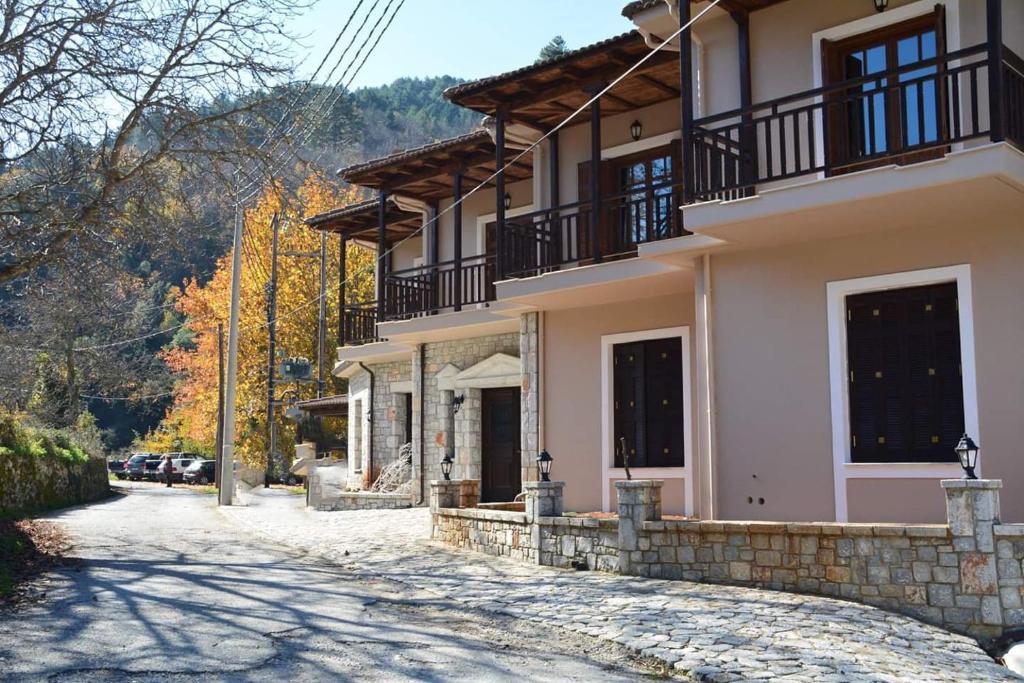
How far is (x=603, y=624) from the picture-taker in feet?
26.8

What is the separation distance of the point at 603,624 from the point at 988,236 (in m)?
5.45

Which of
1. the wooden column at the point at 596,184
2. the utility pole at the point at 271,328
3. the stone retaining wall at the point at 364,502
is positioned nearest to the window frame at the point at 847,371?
the wooden column at the point at 596,184

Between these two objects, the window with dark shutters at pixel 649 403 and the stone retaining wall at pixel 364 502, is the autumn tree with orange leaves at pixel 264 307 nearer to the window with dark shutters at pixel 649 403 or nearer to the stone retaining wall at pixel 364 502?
the stone retaining wall at pixel 364 502

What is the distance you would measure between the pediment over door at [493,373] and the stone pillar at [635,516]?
287 inches

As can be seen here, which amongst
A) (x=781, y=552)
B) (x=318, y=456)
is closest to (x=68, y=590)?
(x=781, y=552)

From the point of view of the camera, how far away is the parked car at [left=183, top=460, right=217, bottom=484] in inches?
1596

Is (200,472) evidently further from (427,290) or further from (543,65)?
(543,65)

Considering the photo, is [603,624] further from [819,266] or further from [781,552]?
[819,266]

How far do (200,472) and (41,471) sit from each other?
20.1m

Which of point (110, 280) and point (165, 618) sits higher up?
point (110, 280)

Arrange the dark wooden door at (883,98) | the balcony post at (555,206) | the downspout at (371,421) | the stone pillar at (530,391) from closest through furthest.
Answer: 1. the dark wooden door at (883,98)
2. the balcony post at (555,206)
3. the stone pillar at (530,391)
4. the downspout at (371,421)

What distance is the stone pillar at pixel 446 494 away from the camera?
13289 mm

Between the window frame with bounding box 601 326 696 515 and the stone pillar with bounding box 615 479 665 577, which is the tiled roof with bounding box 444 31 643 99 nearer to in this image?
the window frame with bounding box 601 326 696 515

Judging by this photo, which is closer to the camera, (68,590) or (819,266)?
(68,590)
